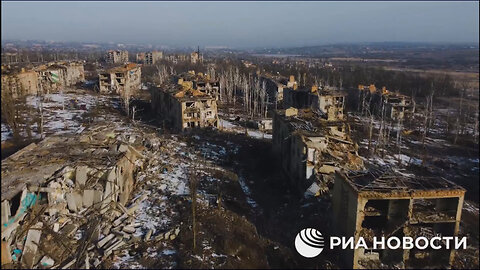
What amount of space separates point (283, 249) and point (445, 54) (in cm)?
762

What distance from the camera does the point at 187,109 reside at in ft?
90.7

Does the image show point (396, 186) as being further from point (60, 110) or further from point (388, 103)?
point (60, 110)

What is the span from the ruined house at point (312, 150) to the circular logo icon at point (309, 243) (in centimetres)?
302

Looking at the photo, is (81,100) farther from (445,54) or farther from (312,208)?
(445,54)

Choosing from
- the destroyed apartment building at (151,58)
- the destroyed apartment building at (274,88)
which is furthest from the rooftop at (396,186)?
the destroyed apartment building at (151,58)

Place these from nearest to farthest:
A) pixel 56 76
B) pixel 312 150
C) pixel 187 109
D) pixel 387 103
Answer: pixel 312 150 → pixel 187 109 → pixel 387 103 → pixel 56 76

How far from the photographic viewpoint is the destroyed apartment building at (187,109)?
2781cm

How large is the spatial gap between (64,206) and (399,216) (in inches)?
439

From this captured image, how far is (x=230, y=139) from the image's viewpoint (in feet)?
87.3

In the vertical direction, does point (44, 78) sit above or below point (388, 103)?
above

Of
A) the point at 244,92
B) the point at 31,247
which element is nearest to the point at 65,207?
the point at 31,247

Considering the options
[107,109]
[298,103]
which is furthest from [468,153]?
[107,109]

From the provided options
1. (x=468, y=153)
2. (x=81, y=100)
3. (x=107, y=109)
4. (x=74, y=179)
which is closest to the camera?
(x=74, y=179)

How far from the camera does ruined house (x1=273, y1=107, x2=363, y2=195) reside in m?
16.8
